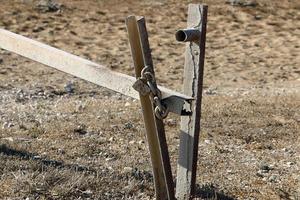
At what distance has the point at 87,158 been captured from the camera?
239 inches

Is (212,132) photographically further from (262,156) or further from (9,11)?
(9,11)

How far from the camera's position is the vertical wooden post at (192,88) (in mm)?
4098

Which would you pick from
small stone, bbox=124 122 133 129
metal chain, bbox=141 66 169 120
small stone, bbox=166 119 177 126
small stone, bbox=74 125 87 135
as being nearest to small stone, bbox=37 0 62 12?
small stone, bbox=166 119 177 126

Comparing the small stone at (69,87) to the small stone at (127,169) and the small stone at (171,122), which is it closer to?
the small stone at (171,122)

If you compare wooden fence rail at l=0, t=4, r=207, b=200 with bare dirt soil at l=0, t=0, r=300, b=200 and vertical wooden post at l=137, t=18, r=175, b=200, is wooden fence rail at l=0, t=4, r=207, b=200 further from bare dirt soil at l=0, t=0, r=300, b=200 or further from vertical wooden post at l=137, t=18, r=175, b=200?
bare dirt soil at l=0, t=0, r=300, b=200

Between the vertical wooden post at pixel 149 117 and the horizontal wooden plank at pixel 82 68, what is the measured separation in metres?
0.15

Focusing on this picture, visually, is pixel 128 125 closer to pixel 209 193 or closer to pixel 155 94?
pixel 209 193

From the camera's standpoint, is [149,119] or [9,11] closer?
[149,119]

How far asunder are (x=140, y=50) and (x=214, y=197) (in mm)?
1491

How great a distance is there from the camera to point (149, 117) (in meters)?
4.11

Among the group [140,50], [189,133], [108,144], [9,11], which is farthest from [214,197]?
[9,11]

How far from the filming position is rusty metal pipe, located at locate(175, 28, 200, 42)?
399cm

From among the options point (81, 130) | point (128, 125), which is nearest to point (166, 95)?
point (81, 130)

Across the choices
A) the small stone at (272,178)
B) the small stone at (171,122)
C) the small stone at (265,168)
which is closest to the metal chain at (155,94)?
the small stone at (272,178)
